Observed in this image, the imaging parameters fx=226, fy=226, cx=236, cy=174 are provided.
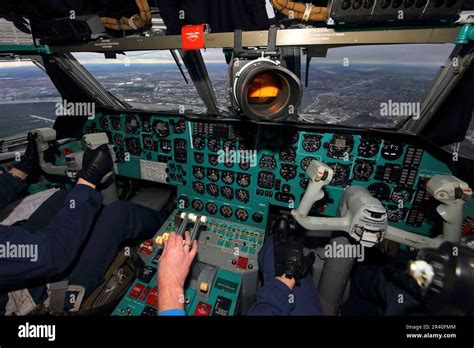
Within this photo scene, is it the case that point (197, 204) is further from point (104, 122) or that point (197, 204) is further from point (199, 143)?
point (104, 122)

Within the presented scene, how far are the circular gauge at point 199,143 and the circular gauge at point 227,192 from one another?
2.23 feet

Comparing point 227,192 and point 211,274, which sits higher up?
point 227,192

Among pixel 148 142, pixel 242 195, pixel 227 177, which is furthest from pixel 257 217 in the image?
pixel 148 142

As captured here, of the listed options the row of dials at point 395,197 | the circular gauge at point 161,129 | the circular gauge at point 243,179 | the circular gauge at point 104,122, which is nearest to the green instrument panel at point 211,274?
the circular gauge at point 243,179

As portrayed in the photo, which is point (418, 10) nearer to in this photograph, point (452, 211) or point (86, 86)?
point (452, 211)

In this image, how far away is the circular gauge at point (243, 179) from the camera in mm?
3242

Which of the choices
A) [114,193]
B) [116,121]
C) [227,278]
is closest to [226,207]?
[227,278]

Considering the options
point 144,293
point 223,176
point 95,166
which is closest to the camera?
point 95,166

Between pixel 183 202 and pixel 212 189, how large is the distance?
23.3 inches

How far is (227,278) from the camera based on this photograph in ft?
7.83

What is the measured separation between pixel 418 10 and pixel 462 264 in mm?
1169

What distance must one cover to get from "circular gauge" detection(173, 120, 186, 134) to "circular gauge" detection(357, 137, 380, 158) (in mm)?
2374

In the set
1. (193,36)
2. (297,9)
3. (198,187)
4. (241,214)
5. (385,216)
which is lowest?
(241,214)

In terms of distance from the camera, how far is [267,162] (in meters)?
3.09
